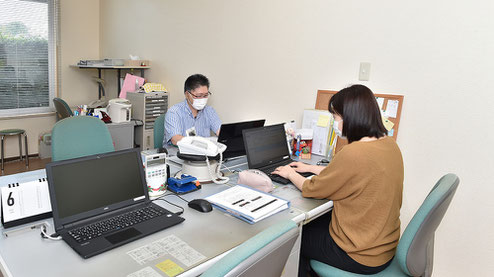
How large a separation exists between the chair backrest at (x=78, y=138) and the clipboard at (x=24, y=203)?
2.77ft

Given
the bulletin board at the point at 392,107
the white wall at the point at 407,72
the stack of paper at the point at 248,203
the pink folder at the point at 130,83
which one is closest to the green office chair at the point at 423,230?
the stack of paper at the point at 248,203

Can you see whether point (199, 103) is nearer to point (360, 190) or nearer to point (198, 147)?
point (198, 147)

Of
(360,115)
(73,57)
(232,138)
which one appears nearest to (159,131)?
(232,138)

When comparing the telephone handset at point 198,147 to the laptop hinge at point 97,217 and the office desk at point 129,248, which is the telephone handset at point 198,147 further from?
the laptop hinge at point 97,217

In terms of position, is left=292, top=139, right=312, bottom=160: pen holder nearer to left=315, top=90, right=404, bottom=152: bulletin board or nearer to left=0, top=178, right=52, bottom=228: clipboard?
left=315, top=90, right=404, bottom=152: bulletin board

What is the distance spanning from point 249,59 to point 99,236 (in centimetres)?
225

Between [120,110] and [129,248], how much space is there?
9.08 feet

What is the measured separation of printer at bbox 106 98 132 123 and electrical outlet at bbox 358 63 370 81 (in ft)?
8.01

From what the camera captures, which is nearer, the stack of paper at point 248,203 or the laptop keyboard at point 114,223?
the laptop keyboard at point 114,223

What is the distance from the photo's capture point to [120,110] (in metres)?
3.71

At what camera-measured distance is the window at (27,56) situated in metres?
4.27

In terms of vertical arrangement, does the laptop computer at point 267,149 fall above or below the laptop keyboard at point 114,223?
above

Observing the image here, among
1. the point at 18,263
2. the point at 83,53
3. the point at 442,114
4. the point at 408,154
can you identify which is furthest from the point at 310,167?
the point at 83,53

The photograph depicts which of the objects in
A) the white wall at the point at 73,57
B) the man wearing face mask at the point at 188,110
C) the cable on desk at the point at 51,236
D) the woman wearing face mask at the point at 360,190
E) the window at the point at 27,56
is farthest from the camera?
the white wall at the point at 73,57
